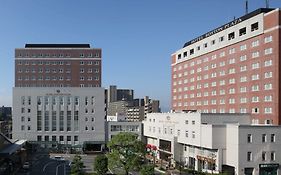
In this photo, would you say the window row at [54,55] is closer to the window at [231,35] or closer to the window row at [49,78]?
the window row at [49,78]

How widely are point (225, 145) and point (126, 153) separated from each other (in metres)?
16.0

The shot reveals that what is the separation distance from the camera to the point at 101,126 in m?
96.8

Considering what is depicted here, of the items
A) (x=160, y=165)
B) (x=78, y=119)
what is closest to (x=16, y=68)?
(x=78, y=119)

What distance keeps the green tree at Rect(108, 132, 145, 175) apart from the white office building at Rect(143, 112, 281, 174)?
11.1 m

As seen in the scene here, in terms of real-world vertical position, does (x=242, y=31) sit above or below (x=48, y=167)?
above

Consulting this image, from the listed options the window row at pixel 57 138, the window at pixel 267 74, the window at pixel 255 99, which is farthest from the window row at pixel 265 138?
the window row at pixel 57 138

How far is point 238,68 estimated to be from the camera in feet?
244

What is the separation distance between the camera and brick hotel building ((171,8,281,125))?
207ft

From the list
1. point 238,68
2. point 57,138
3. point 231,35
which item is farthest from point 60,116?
point 231,35

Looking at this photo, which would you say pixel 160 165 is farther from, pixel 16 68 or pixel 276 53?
pixel 16 68

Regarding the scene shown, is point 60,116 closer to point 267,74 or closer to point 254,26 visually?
point 254,26

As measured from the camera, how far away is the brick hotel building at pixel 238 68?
6303 centimetres

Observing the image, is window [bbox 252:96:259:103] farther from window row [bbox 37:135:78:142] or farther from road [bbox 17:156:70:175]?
window row [bbox 37:135:78:142]

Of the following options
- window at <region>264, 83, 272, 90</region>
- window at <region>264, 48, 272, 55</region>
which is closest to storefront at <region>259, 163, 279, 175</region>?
window at <region>264, 83, 272, 90</region>
